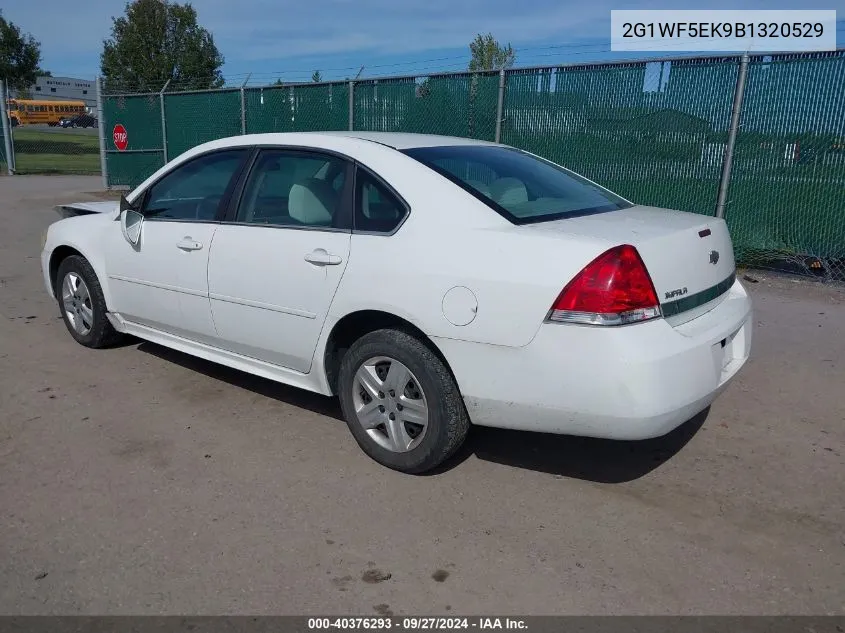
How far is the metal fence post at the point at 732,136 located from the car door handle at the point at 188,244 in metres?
5.86

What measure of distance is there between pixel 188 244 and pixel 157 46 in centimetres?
4072

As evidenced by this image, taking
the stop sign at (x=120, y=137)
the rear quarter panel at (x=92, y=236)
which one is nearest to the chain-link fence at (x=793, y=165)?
the rear quarter panel at (x=92, y=236)

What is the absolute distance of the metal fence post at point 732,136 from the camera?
25.4ft

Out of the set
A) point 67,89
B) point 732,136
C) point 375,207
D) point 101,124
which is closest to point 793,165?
point 732,136

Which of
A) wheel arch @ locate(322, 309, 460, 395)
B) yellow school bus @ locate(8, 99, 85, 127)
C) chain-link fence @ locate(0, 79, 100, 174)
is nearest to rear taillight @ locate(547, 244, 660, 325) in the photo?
wheel arch @ locate(322, 309, 460, 395)

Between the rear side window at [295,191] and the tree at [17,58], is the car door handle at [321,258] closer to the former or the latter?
the rear side window at [295,191]

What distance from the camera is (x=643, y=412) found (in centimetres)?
301

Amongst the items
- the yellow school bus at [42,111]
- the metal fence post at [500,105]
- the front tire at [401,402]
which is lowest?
the front tire at [401,402]

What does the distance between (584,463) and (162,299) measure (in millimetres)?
2707

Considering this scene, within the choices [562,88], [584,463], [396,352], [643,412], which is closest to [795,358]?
[584,463]

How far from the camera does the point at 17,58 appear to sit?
41.7 metres

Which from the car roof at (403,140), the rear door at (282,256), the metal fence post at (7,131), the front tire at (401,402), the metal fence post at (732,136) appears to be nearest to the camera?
the front tire at (401,402)

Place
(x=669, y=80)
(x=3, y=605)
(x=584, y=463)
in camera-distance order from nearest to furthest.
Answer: (x=3, y=605)
(x=584, y=463)
(x=669, y=80)

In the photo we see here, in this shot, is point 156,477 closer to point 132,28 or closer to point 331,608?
point 331,608
